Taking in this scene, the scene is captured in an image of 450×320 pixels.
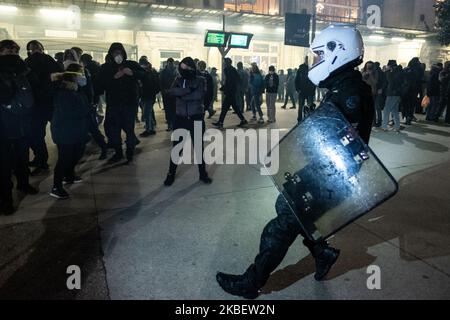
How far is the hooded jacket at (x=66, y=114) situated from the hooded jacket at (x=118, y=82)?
1476 millimetres

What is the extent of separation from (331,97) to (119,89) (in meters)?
4.47

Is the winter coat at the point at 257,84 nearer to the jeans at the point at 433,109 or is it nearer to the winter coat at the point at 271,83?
the winter coat at the point at 271,83

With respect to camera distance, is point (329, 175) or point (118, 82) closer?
point (329, 175)

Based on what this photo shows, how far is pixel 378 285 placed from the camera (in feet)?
9.30

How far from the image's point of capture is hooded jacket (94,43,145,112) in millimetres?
5918

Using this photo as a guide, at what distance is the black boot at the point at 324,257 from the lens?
9.25ft

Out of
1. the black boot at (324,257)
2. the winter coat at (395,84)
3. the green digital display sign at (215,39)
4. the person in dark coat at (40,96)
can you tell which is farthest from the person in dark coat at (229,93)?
the black boot at (324,257)

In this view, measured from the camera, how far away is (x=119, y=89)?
19.6 ft

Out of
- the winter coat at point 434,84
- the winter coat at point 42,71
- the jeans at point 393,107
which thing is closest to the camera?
the winter coat at point 42,71

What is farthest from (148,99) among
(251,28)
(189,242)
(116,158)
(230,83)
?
(251,28)

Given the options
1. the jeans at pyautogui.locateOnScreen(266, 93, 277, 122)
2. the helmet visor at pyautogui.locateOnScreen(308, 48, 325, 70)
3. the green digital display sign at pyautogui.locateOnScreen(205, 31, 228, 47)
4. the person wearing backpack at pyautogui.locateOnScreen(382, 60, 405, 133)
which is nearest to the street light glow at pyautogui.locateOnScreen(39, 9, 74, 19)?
the green digital display sign at pyautogui.locateOnScreen(205, 31, 228, 47)

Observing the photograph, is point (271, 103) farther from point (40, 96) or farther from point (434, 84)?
point (40, 96)

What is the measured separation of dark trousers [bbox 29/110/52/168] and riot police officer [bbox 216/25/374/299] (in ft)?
14.5
